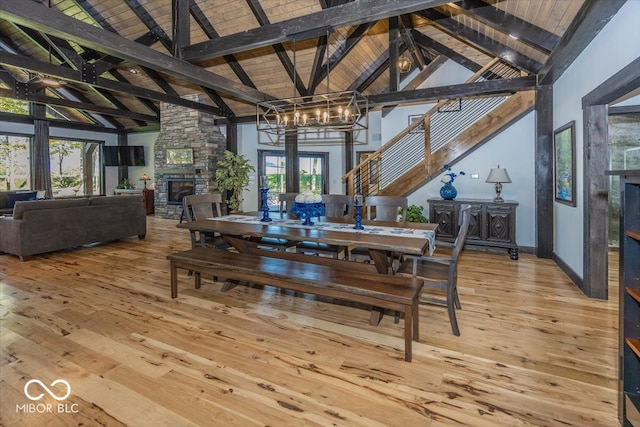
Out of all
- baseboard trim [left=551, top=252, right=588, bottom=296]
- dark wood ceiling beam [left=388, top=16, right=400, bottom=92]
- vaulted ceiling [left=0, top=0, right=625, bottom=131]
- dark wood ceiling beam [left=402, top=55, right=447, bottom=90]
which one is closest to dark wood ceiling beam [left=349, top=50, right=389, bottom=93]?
vaulted ceiling [left=0, top=0, right=625, bottom=131]

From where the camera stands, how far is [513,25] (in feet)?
12.6

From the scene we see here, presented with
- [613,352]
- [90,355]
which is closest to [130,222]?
[90,355]

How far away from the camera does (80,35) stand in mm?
3393

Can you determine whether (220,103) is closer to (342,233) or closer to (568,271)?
(342,233)

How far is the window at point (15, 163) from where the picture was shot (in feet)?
28.9

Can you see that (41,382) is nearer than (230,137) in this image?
Yes

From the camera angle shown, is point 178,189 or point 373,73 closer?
point 373,73

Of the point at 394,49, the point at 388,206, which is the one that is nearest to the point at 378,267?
the point at 388,206

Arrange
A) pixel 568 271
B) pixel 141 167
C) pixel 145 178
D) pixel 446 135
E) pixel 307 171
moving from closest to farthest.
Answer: pixel 568 271
pixel 446 135
pixel 307 171
pixel 145 178
pixel 141 167

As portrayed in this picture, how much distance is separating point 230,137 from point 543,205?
752 cm

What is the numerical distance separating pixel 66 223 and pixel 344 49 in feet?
19.0

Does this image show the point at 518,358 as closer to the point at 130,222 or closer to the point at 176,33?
the point at 176,33

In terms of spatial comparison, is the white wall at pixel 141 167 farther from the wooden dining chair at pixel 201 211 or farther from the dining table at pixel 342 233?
the dining table at pixel 342 233

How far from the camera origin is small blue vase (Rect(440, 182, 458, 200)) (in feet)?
17.6
